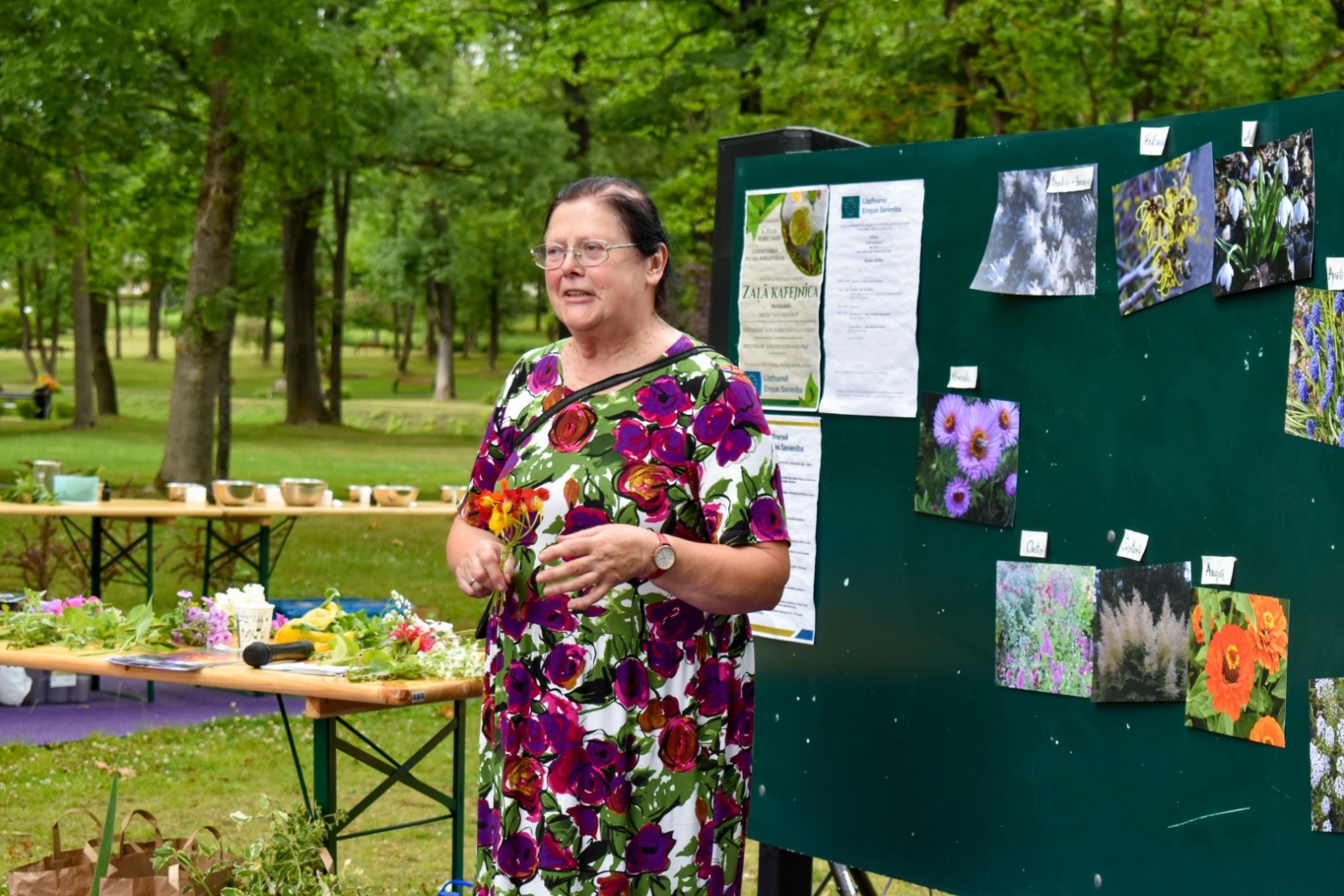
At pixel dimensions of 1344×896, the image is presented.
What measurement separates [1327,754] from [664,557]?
3.88 ft

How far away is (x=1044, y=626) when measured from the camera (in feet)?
9.53

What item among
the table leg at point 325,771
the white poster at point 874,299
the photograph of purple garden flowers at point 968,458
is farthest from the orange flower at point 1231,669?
the table leg at point 325,771

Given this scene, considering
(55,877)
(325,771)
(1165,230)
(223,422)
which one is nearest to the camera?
(1165,230)

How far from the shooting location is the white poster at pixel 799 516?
338 centimetres

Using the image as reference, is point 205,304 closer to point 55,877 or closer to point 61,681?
point 61,681

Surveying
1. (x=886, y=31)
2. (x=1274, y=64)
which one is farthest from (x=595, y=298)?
(x=886, y=31)

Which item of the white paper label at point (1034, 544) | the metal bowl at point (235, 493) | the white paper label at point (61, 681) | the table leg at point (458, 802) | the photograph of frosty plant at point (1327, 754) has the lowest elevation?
the white paper label at point (61, 681)

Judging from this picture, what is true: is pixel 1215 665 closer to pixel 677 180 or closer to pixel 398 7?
pixel 677 180

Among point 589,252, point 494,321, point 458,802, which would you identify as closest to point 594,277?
point 589,252

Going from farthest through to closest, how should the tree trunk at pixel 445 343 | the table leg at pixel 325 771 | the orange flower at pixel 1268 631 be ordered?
the tree trunk at pixel 445 343 → the table leg at pixel 325 771 → the orange flower at pixel 1268 631

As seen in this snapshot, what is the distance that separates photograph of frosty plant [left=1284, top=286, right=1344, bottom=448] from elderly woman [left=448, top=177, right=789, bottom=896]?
929 mm

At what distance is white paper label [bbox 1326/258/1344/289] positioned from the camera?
2367mm

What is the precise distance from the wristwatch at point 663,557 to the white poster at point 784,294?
1.08 meters

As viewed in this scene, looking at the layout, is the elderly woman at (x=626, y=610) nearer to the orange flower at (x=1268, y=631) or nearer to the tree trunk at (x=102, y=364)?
the orange flower at (x=1268, y=631)
